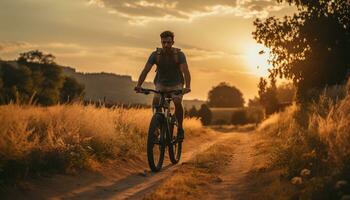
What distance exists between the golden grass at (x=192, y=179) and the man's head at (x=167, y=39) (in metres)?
2.53

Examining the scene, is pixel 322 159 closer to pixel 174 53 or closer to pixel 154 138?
pixel 154 138

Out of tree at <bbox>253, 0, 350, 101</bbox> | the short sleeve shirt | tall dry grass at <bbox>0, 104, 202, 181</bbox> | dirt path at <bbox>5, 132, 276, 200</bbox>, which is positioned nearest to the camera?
dirt path at <bbox>5, 132, 276, 200</bbox>

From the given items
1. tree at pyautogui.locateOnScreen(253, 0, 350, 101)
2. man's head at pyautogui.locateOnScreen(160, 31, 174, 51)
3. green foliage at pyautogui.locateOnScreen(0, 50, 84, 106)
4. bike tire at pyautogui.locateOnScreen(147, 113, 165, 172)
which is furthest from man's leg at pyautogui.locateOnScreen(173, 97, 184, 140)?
green foliage at pyautogui.locateOnScreen(0, 50, 84, 106)

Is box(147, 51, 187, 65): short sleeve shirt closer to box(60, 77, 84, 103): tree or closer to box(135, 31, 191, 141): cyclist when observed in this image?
box(135, 31, 191, 141): cyclist

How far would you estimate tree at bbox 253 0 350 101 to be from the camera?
29125mm

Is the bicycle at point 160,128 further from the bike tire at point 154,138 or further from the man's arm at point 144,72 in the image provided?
the man's arm at point 144,72

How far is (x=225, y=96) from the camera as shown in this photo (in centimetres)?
17325

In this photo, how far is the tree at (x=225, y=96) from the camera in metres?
171

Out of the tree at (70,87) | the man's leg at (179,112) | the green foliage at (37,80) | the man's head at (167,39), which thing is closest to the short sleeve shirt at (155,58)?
the man's head at (167,39)

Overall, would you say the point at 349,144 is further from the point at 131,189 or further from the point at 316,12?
the point at 316,12

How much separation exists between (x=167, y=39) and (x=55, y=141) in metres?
2.98

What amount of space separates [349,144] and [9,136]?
17.7 feet

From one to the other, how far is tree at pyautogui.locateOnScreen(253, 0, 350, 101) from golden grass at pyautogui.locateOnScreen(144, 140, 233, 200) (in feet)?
60.8

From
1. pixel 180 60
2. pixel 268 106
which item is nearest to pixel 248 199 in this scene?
pixel 180 60
